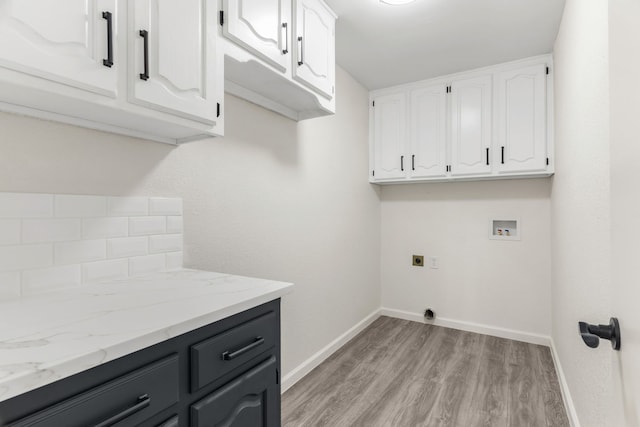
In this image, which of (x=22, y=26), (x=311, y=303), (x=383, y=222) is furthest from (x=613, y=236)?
(x=383, y=222)

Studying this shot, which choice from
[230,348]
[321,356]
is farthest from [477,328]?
[230,348]

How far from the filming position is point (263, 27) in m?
1.45

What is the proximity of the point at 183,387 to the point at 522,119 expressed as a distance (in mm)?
2893

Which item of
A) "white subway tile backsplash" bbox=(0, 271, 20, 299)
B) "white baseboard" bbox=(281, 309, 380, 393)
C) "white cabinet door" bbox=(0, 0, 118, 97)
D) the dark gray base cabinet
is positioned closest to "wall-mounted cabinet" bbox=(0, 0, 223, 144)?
"white cabinet door" bbox=(0, 0, 118, 97)

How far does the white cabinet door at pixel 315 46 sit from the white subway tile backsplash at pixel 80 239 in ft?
3.07

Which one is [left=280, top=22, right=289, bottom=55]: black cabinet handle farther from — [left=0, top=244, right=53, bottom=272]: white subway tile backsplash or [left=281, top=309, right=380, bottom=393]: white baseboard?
[left=281, top=309, right=380, bottom=393]: white baseboard

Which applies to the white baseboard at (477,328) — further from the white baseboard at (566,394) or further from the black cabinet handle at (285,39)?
the black cabinet handle at (285,39)

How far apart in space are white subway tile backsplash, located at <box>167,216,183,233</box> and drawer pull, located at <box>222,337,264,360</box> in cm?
69

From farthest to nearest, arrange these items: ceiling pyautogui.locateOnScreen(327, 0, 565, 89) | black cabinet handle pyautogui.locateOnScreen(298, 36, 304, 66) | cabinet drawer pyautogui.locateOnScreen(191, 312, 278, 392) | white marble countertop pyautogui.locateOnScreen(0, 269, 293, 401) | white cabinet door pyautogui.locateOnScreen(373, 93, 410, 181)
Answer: white cabinet door pyautogui.locateOnScreen(373, 93, 410, 181)
ceiling pyautogui.locateOnScreen(327, 0, 565, 89)
black cabinet handle pyautogui.locateOnScreen(298, 36, 304, 66)
cabinet drawer pyautogui.locateOnScreen(191, 312, 278, 392)
white marble countertop pyautogui.locateOnScreen(0, 269, 293, 401)

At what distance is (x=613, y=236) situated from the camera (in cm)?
73

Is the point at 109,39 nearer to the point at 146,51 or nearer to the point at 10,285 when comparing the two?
the point at 146,51

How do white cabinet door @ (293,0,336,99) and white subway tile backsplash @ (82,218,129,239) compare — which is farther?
white cabinet door @ (293,0,336,99)

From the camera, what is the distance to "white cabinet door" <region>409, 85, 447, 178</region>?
2943mm

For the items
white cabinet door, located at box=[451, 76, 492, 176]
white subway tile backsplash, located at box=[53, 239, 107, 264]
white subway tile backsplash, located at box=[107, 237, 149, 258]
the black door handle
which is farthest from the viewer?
white cabinet door, located at box=[451, 76, 492, 176]
